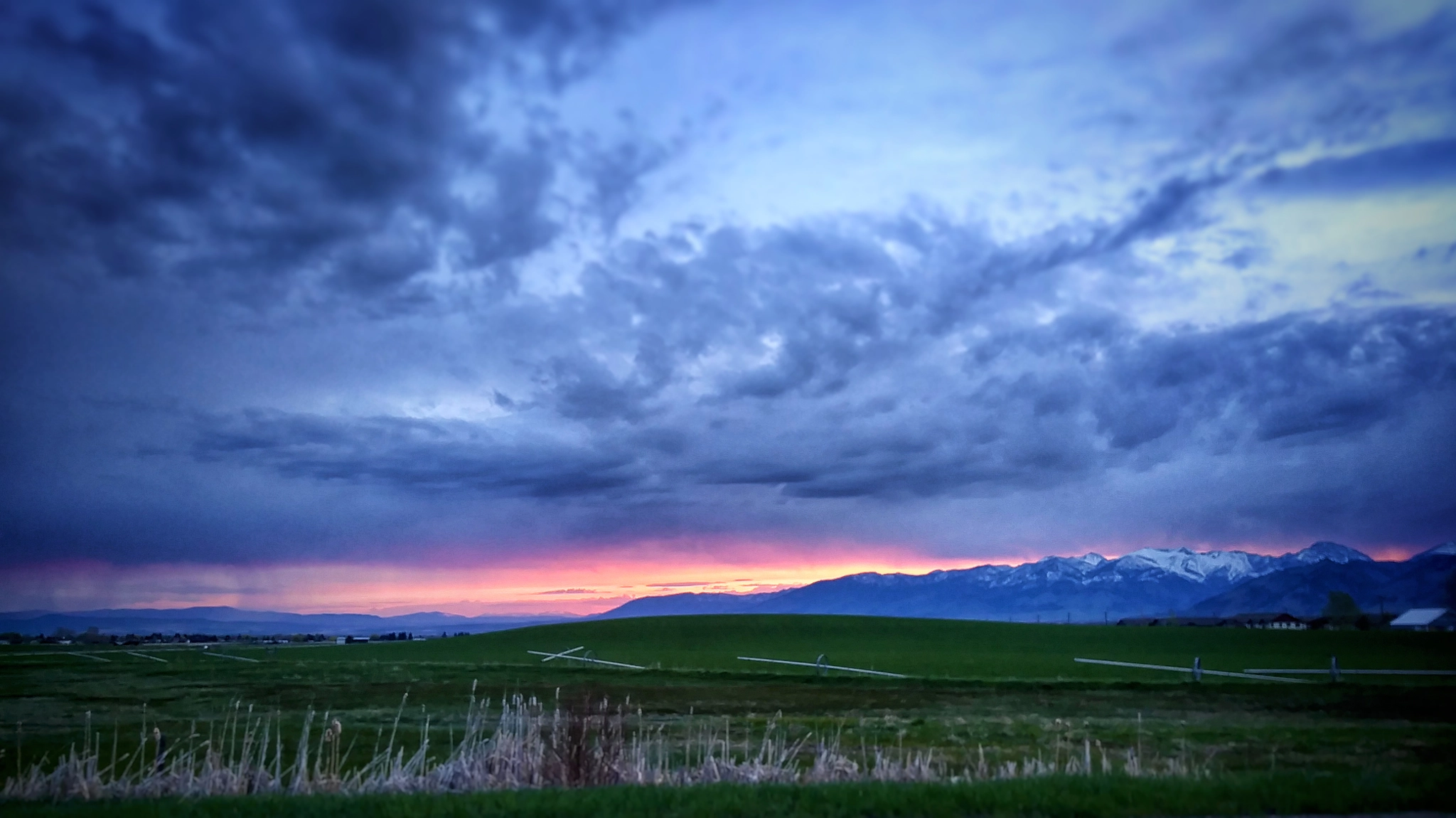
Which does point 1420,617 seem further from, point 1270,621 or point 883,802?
point 883,802

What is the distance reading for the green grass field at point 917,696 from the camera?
20.7 m

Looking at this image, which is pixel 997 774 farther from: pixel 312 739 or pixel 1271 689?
pixel 1271 689

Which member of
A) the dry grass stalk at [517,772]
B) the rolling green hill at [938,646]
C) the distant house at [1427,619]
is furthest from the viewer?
the distant house at [1427,619]

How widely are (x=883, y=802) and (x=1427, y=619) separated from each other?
177 metres

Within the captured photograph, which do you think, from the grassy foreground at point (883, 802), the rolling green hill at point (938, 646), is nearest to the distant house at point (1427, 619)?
the rolling green hill at point (938, 646)

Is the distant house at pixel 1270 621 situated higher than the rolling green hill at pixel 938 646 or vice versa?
the rolling green hill at pixel 938 646

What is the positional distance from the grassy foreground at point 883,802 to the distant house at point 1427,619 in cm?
15652

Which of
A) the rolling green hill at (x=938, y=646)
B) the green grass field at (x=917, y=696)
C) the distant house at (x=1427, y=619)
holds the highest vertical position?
the green grass field at (x=917, y=696)

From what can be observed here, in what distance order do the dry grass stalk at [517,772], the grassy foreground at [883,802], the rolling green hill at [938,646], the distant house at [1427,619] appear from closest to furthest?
the grassy foreground at [883,802] → the dry grass stalk at [517,772] → the rolling green hill at [938,646] → the distant house at [1427,619]

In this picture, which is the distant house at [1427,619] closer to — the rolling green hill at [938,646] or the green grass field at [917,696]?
the rolling green hill at [938,646]

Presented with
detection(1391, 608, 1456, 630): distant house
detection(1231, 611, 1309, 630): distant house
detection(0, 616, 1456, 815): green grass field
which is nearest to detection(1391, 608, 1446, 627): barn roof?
detection(1391, 608, 1456, 630): distant house

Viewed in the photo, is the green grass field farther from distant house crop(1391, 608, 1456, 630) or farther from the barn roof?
the barn roof

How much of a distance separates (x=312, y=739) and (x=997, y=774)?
18.4 metres

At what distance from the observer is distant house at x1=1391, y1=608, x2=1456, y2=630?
139 meters
